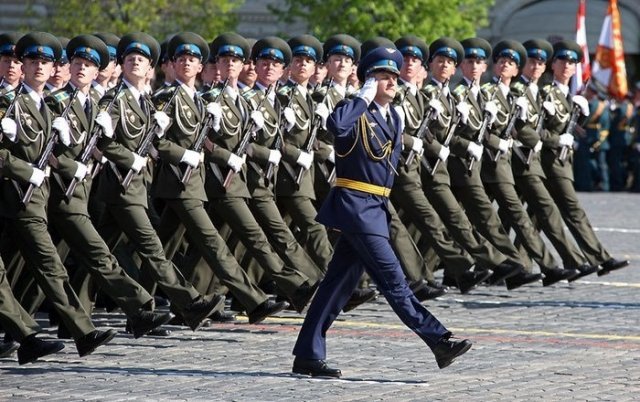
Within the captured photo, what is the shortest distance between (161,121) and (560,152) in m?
4.34

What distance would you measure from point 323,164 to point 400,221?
2.17 ft

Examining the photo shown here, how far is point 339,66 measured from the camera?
43.1ft

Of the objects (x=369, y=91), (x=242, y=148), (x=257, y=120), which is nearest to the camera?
(x=369, y=91)

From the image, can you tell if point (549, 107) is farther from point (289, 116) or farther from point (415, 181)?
point (289, 116)

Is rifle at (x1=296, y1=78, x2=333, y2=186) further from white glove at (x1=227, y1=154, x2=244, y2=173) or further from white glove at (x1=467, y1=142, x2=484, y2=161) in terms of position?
white glove at (x1=467, y1=142, x2=484, y2=161)

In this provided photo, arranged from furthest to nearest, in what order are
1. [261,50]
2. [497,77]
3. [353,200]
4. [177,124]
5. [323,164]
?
1. [497,77]
2. [323,164]
3. [261,50]
4. [177,124]
5. [353,200]

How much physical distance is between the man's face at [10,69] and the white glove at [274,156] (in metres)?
1.73

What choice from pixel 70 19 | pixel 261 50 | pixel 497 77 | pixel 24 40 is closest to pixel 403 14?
pixel 70 19

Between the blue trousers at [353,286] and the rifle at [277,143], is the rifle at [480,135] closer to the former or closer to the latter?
the rifle at [277,143]

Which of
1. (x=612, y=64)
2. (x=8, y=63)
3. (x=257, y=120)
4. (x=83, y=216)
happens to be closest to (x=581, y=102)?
(x=257, y=120)

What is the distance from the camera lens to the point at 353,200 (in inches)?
380

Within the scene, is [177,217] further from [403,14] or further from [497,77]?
[403,14]

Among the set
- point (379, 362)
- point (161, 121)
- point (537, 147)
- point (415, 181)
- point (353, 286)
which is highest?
point (161, 121)

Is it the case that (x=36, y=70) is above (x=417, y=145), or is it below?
above
